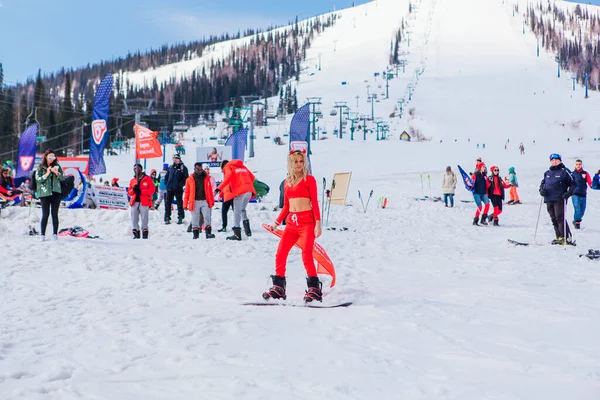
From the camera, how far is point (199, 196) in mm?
10602

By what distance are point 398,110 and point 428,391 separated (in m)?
102

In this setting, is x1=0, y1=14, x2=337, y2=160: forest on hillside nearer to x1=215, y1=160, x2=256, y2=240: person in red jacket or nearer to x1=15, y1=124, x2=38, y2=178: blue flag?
x1=15, y1=124, x2=38, y2=178: blue flag

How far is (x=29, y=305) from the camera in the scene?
4.79 meters

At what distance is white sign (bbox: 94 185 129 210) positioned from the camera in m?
16.8

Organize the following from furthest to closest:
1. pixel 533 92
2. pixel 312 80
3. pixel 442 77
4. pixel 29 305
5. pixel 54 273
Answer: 1. pixel 312 80
2. pixel 442 77
3. pixel 533 92
4. pixel 54 273
5. pixel 29 305

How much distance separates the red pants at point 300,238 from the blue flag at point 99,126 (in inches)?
552

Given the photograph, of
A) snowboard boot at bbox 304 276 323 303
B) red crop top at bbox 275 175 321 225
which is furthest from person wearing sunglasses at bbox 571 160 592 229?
snowboard boot at bbox 304 276 323 303

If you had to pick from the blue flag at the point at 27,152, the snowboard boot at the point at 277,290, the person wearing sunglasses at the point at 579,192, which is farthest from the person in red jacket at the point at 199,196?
the blue flag at the point at 27,152

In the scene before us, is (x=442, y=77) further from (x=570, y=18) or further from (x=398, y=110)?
(x=570, y=18)

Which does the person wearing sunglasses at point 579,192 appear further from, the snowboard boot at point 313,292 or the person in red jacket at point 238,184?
the snowboard boot at point 313,292

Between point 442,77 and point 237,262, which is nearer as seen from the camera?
point 237,262

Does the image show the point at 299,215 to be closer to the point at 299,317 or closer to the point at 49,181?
the point at 299,317

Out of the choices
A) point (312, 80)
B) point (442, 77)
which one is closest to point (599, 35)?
point (442, 77)

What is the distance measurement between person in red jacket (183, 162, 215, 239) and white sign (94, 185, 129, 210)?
24.0ft
